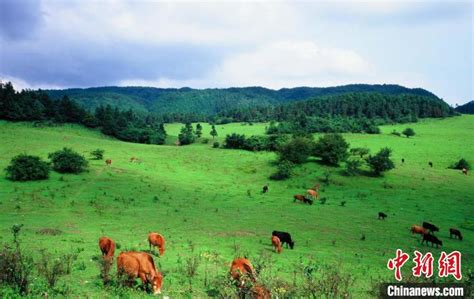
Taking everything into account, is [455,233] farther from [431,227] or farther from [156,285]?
[156,285]

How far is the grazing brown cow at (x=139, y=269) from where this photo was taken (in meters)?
13.4

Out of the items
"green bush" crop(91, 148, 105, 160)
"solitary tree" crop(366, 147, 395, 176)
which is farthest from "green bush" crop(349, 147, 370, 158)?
"green bush" crop(91, 148, 105, 160)

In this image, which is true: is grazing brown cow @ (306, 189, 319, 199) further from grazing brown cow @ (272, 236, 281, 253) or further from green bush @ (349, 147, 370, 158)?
grazing brown cow @ (272, 236, 281, 253)

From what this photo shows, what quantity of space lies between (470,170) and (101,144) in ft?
218

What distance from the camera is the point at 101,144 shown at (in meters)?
70.9

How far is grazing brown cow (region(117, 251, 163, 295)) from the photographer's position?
527 inches

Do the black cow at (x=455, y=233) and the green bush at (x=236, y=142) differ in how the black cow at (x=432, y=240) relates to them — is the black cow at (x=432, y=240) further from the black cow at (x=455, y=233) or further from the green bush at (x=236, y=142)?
the green bush at (x=236, y=142)

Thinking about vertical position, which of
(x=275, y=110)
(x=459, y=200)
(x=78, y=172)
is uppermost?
(x=275, y=110)

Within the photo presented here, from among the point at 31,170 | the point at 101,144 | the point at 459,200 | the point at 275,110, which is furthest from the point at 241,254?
the point at 275,110

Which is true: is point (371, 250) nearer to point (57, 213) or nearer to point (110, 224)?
point (110, 224)

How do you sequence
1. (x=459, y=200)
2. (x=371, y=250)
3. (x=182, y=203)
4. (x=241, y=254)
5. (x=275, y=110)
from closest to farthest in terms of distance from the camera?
(x=241, y=254), (x=371, y=250), (x=182, y=203), (x=459, y=200), (x=275, y=110)

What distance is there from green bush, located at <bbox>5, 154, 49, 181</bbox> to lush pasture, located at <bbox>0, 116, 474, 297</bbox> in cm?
136

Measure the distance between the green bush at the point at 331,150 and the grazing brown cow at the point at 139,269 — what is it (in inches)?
1915

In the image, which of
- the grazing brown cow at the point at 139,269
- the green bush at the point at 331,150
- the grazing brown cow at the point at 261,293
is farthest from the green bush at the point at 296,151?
the grazing brown cow at the point at 261,293
